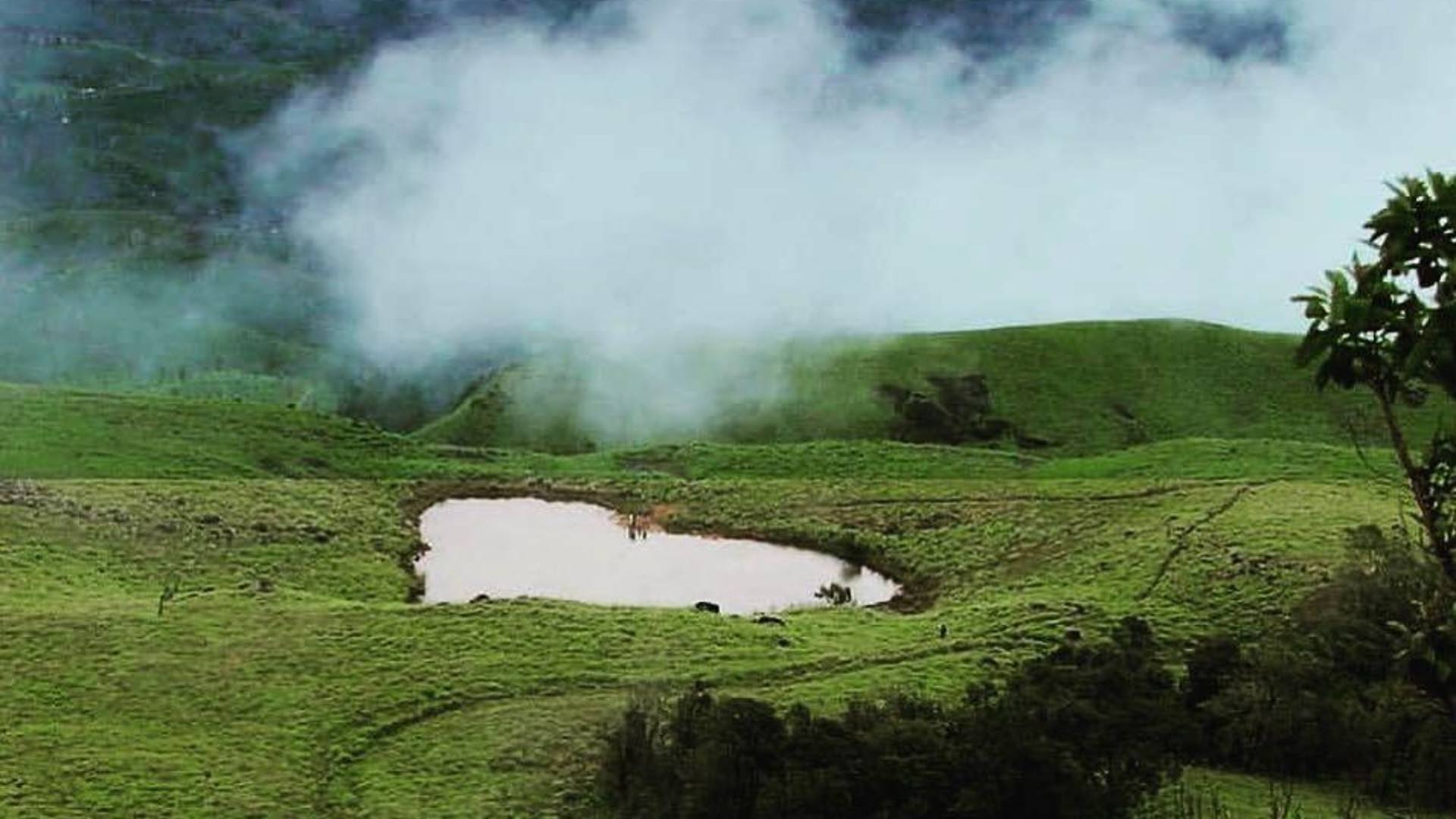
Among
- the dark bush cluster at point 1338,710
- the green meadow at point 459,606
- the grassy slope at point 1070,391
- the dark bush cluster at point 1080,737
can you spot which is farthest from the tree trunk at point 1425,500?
the grassy slope at point 1070,391

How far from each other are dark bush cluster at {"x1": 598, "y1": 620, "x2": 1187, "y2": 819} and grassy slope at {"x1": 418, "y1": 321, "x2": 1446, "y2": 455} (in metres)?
85.7

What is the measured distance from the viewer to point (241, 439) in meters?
105

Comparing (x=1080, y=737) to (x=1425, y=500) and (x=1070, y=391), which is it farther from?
(x=1070, y=391)

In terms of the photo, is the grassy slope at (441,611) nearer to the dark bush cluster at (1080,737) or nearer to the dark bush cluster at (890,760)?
the dark bush cluster at (890,760)

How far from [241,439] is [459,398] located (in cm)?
7056

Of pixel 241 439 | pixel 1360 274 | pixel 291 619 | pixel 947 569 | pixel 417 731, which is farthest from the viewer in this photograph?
pixel 241 439

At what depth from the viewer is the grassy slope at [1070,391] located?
129 m

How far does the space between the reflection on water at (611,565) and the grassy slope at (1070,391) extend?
48.5 m

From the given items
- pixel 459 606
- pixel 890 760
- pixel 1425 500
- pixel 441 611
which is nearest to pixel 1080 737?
pixel 890 760

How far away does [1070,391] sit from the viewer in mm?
136000

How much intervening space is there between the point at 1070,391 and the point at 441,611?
3535 inches

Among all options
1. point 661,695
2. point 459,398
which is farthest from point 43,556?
point 459,398

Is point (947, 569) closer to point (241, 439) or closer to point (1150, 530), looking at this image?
point (1150, 530)

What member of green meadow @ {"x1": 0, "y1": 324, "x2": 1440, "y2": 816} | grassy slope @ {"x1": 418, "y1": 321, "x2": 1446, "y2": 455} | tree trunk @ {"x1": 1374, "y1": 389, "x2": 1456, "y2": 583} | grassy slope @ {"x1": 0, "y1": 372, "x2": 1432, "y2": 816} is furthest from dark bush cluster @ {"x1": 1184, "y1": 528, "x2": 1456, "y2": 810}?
grassy slope @ {"x1": 418, "y1": 321, "x2": 1446, "y2": 455}
